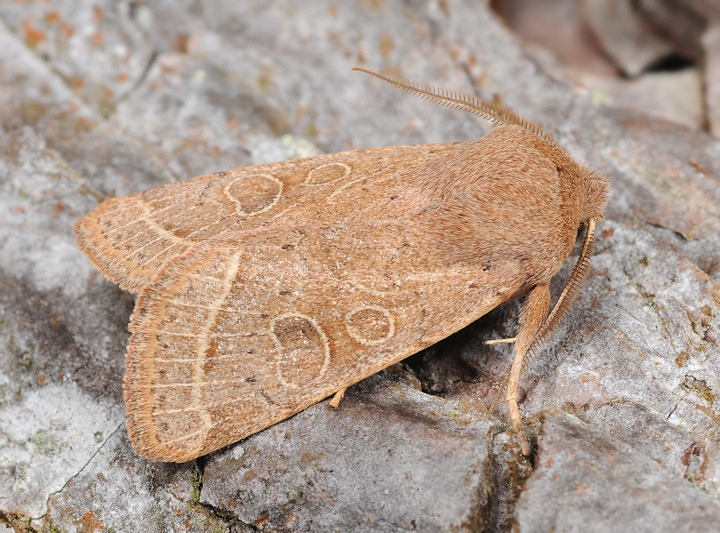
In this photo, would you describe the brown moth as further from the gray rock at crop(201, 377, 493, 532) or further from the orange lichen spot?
the orange lichen spot

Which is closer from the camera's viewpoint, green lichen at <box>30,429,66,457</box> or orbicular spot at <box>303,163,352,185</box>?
green lichen at <box>30,429,66,457</box>

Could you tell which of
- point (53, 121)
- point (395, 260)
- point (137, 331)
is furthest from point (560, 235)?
point (53, 121)

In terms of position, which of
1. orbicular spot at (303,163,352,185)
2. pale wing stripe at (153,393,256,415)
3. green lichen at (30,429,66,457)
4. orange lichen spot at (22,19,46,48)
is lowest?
green lichen at (30,429,66,457)

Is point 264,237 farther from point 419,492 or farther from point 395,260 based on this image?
point 419,492

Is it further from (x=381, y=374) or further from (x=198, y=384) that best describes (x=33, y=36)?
(x=381, y=374)

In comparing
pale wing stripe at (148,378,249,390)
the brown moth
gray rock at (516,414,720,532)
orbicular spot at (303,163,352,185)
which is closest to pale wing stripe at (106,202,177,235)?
the brown moth

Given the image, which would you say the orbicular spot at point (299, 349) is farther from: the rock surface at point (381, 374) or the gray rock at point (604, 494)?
the gray rock at point (604, 494)
